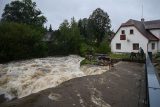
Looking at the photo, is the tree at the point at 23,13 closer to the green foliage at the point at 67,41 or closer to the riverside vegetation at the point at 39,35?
the riverside vegetation at the point at 39,35

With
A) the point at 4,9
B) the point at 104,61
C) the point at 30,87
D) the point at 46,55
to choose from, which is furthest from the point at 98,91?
the point at 4,9

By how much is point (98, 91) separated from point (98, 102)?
200cm

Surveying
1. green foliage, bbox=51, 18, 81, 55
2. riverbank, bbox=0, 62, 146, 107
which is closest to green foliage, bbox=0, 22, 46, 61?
green foliage, bbox=51, 18, 81, 55

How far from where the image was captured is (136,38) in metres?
34.2

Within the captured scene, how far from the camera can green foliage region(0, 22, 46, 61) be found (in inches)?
1292

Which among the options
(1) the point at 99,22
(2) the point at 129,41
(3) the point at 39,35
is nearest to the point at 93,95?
(2) the point at 129,41

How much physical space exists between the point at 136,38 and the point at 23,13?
97.8ft

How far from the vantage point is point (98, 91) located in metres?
13.2

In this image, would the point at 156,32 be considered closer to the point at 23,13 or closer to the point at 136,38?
the point at 136,38

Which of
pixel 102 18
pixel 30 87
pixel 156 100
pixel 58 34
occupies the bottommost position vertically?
pixel 30 87

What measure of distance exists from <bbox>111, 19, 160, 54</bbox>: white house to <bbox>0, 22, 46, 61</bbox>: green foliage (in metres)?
13.7

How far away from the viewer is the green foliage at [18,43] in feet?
108

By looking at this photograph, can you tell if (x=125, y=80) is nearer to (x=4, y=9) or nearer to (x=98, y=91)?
(x=98, y=91)


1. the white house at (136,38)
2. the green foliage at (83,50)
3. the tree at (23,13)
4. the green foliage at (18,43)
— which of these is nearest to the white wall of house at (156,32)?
the white house at (136,38)
